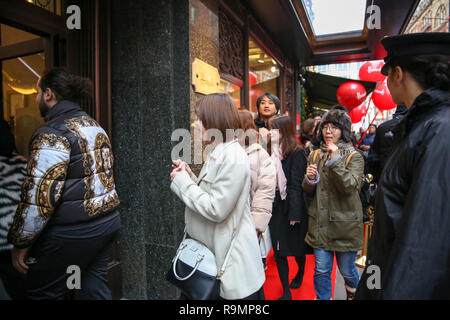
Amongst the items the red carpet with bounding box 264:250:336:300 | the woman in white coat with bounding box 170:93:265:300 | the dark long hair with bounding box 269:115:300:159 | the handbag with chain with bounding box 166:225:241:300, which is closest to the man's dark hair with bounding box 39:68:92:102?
the woman in white coat with bounding box 170:93:265:300

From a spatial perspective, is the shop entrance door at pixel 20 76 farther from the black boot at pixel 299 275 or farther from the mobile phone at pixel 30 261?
the black boot at pixel 299 275

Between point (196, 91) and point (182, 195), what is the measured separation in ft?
5.01

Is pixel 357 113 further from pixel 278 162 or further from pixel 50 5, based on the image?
pixel 50 5

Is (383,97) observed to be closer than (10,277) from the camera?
No

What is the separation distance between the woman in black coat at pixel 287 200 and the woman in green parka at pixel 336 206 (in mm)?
190

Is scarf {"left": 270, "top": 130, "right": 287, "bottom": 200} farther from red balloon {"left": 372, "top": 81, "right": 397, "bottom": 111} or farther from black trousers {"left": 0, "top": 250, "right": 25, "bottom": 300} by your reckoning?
red balloon {"left": 372, "top": 81, "right": 397, "bottom": 111}

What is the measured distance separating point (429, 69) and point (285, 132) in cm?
183

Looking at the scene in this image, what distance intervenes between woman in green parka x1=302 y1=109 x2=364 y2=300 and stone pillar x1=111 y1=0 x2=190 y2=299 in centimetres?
131

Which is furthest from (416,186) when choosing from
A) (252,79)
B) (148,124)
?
(252,79)

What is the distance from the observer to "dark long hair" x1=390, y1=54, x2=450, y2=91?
1.07 metres

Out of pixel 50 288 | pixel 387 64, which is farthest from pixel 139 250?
pixel 387 64

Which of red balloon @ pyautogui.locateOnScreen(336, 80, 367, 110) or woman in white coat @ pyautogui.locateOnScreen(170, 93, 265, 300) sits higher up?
red balloon @ pyautogui.locateOnScreen(336, 80, 367, 110)

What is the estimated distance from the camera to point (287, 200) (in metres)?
2.96
